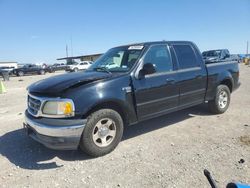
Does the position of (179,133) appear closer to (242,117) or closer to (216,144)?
(216,144)

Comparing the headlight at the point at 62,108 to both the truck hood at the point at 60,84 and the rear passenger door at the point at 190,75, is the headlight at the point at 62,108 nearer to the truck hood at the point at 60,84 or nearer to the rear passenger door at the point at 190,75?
the truck hood at the point at 60,84

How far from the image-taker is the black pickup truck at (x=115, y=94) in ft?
12.6

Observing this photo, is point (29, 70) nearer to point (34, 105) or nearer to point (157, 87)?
point (34, 105)

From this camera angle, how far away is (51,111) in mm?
3900

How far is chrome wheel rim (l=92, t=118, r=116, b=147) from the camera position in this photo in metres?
4.14

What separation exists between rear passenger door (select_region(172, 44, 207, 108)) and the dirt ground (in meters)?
0.64

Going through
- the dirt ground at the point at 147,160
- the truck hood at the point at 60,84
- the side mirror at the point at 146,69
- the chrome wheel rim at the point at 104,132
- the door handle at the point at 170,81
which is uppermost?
the side mirror at the point at 146,69

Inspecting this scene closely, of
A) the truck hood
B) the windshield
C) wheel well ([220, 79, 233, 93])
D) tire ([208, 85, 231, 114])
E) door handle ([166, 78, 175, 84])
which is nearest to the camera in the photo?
the truck hood

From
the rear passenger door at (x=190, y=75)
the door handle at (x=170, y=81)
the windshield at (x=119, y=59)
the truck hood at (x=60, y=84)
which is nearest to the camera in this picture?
the truck hood at (x=60, y=84)

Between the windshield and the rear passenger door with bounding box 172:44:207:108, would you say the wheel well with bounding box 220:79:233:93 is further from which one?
the windshield

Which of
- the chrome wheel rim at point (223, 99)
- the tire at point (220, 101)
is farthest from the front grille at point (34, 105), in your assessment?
the chrome wheel rim at point (223, 99)

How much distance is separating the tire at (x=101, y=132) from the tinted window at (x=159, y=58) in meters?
1.35

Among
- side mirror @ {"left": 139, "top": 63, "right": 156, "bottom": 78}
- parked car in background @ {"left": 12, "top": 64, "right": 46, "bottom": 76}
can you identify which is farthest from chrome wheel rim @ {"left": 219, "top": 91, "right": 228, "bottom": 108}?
parked car in background @ {"left": 12, "top": 64, "right": 46, "bottom": 76}

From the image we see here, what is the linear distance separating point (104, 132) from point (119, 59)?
174cm
